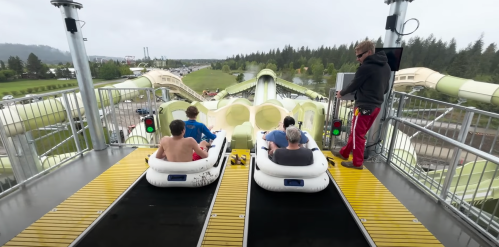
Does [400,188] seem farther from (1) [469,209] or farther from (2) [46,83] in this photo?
(2) [46,83]

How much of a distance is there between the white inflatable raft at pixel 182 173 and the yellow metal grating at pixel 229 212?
0.98 feet

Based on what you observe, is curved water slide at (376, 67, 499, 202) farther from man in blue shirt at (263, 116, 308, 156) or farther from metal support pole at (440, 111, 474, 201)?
man in blue shirt at (263, 116, 308, 156)

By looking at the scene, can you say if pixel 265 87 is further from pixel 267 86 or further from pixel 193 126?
pixel 193 126

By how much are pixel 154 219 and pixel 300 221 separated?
1.71 metres

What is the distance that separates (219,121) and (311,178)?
453 centimetres

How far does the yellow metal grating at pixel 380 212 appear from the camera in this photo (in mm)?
2312

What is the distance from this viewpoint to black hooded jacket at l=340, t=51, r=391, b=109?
3158mm

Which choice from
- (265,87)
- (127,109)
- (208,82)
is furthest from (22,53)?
(127,109)

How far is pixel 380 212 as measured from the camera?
8.91ft

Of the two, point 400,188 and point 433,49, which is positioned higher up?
point 433,49

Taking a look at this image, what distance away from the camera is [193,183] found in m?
3.03

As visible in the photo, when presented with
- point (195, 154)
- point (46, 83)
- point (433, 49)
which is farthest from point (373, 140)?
point (46, 83)

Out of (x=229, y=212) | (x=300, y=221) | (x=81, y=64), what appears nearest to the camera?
(x=300, y=221)

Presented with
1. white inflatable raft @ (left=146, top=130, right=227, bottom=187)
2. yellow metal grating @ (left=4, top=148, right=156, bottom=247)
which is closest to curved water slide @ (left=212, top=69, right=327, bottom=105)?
yellow metal grating @ (left=4, top=148, right=156, bottom=247)
